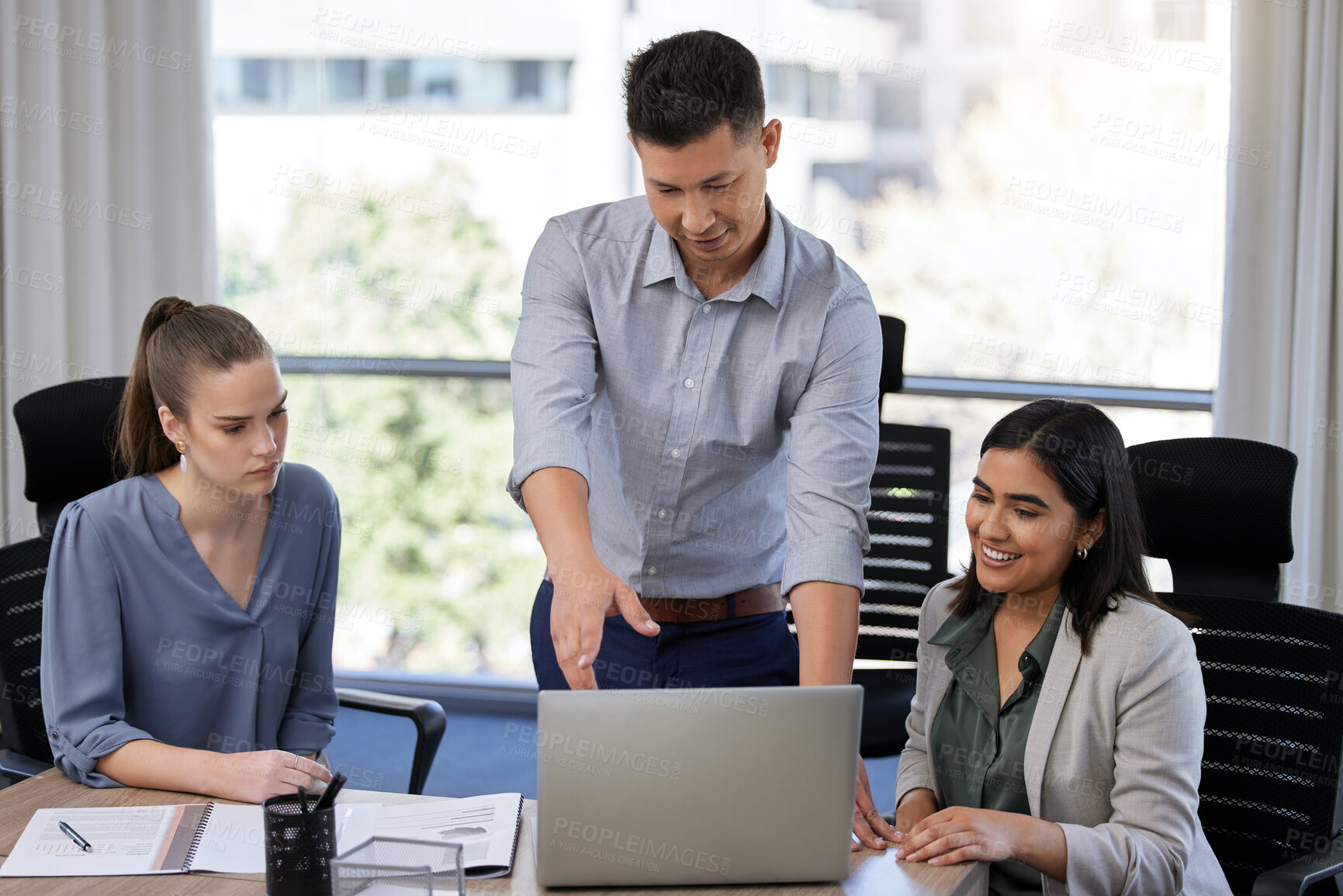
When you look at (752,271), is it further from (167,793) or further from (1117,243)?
(1117,243)

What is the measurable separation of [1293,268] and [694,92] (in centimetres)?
253

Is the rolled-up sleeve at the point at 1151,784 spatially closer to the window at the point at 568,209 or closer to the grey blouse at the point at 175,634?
the grey blouse at the point at 175,634

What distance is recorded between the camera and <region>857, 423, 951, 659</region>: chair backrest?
264cm

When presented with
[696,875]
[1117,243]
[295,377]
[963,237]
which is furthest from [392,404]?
[696,875]

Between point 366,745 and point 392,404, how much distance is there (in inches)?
50.3

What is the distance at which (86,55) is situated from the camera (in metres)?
3.74

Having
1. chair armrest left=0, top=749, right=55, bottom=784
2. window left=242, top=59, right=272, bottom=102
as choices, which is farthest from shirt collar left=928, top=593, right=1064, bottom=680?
window left=242, top=59, right=272, bottom=102

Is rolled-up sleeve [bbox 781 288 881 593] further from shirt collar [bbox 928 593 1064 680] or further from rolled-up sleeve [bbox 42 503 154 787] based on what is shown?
rolled-up sleeve [bbox 42 503 154 787]

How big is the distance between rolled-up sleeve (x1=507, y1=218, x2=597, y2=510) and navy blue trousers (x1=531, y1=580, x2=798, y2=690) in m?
0.34

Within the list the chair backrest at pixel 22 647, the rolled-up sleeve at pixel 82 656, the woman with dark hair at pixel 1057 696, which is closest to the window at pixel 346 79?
the chair backrest at pixel 22 647

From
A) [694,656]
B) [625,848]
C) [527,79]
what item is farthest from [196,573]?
[527,79]

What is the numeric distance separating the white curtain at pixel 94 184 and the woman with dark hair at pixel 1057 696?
120 inches

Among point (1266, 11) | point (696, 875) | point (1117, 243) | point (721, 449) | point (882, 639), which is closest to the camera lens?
point (696, 875)

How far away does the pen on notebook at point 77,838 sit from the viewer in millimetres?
1397
